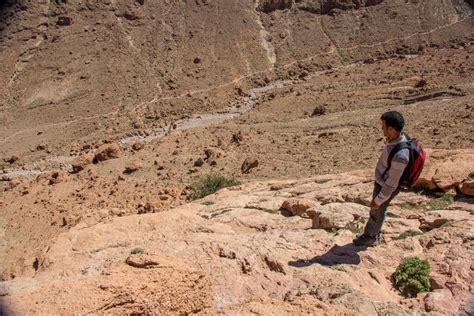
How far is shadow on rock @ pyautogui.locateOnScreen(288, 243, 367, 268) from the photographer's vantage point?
18.3ft

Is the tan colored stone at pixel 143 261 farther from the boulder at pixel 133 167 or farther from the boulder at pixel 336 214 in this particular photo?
the boulder at pixel 133 167

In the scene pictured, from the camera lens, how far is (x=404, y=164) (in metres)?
5.02

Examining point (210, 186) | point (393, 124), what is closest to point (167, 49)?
point (210, 186)

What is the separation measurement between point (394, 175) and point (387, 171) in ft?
0.73

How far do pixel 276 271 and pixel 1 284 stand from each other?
279cm

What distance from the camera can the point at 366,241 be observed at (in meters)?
5.85

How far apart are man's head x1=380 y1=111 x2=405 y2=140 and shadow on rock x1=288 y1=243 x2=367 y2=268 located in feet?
4.70

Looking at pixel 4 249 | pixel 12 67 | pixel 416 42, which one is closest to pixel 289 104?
pixel 416 42

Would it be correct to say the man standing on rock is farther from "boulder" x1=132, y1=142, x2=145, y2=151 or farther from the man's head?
"boulder" x1=132, y1=142, x2=145, y2=151

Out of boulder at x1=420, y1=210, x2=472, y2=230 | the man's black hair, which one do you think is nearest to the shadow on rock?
boulder at x1=420, y1=210, x2=472, y2=230

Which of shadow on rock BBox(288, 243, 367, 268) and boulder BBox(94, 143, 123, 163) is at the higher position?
shadow on rock BBox(288, 243, 367, 268)

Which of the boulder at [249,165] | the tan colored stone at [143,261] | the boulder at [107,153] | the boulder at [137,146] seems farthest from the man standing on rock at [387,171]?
the boulder at [137,146]

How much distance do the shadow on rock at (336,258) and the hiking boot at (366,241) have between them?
6 centimetres

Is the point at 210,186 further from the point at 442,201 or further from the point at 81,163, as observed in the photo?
the point at 81,163
